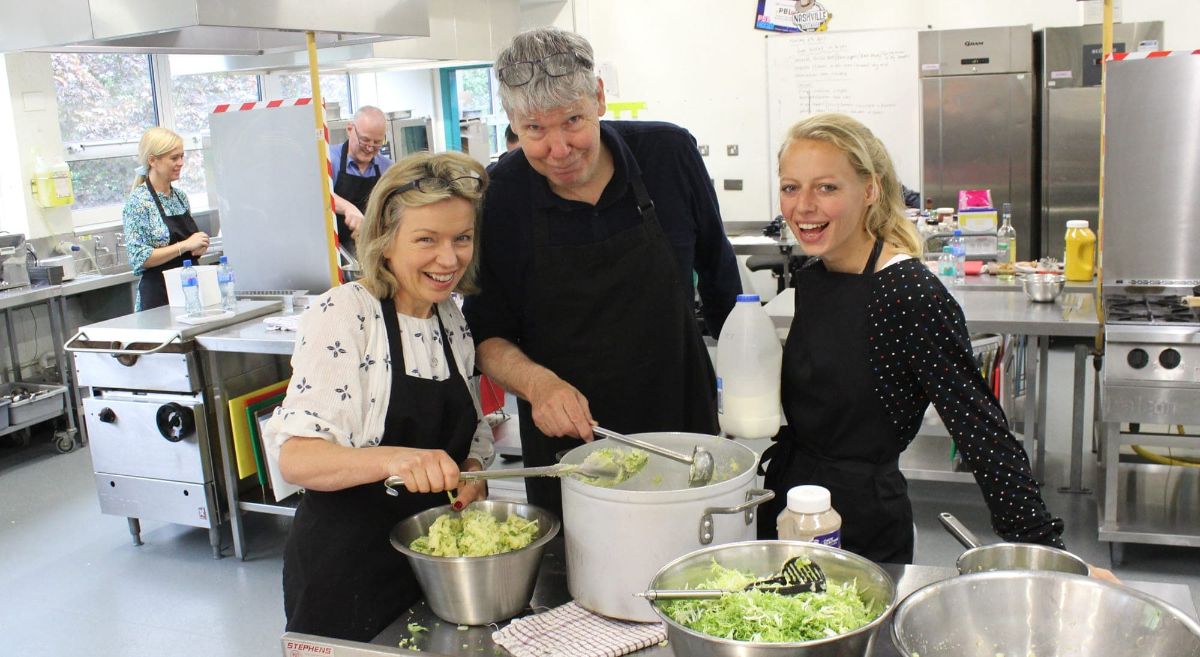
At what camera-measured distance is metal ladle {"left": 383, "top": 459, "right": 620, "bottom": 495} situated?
1.62m

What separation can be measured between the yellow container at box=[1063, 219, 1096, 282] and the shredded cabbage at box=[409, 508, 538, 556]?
3514 mm

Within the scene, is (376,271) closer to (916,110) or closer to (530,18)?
(916,110)

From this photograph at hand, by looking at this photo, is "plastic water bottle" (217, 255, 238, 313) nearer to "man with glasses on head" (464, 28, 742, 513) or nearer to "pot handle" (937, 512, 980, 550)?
"man with glasses on head" (464, 28, 742, 513)

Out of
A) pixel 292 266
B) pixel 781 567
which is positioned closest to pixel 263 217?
pixel 292 266

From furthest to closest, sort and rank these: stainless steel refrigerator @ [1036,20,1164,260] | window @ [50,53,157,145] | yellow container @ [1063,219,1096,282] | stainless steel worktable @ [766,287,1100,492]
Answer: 1. window @ [50,53,157,145]
2. stainless steel refrigerator @ [1036,20,1164,260]
3. yellow container @ [1063,219,1096,282]
4. stainless steel worktable @ [766,287,1100,492]

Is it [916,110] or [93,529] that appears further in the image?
[916,110]

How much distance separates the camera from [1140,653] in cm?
127

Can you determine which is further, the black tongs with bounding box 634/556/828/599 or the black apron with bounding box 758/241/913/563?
the black apron with bounding box 758/241/913/563

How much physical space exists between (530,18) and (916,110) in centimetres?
344

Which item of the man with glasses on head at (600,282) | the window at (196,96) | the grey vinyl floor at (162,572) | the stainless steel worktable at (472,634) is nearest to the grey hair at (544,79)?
the man with glasses on head at (600,282)

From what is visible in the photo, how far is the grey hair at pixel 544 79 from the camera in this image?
6.31 ft

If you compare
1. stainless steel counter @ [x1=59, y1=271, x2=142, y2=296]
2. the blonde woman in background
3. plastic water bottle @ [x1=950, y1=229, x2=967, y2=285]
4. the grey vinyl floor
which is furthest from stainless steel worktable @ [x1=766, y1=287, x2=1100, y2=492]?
stainless steel counter @ [x1=59, y1=271, x2=142, y2=296]

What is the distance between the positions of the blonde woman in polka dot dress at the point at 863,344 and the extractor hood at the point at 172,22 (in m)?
2.18

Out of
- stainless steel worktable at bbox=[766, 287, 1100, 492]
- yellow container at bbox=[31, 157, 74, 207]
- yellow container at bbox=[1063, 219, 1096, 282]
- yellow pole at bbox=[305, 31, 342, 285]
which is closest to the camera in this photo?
stainless steel worktable at bbox=[766, 287, 1100, 492]
